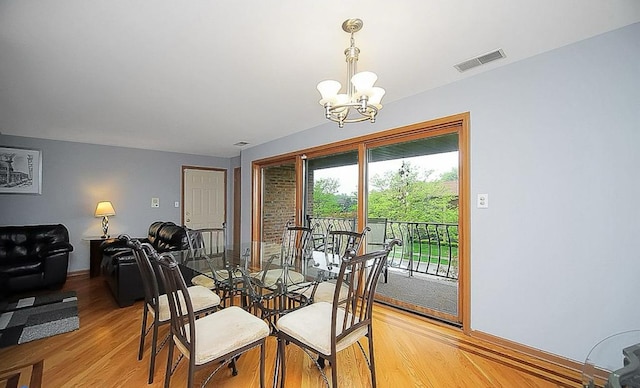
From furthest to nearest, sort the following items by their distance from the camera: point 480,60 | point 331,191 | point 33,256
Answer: point 331,191
point 33,256
point 480,60

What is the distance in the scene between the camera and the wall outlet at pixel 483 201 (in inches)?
94.7

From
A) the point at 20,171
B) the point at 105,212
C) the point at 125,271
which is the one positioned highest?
the point at 20,171

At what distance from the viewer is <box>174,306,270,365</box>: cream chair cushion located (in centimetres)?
150

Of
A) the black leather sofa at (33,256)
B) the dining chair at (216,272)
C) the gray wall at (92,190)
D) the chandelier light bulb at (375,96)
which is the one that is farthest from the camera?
the gray wall at (92,190)

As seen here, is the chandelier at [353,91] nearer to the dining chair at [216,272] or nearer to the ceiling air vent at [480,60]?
the ceiling air vent at [480,60]

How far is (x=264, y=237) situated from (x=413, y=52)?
13.6ft

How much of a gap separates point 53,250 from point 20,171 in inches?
65.9

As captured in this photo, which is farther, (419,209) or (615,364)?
(419,209)

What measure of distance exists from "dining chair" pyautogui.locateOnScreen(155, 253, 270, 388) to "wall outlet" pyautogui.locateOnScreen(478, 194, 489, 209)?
2028 mm

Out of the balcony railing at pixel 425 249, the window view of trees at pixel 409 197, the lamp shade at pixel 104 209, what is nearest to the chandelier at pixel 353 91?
the window view of trees at pixel 409 197

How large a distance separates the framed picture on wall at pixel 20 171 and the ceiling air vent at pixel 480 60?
6.23m

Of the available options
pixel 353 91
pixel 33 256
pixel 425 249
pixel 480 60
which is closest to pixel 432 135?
pixel 480 60

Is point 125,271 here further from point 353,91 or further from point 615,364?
point 615,364

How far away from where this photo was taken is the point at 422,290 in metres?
3.79
